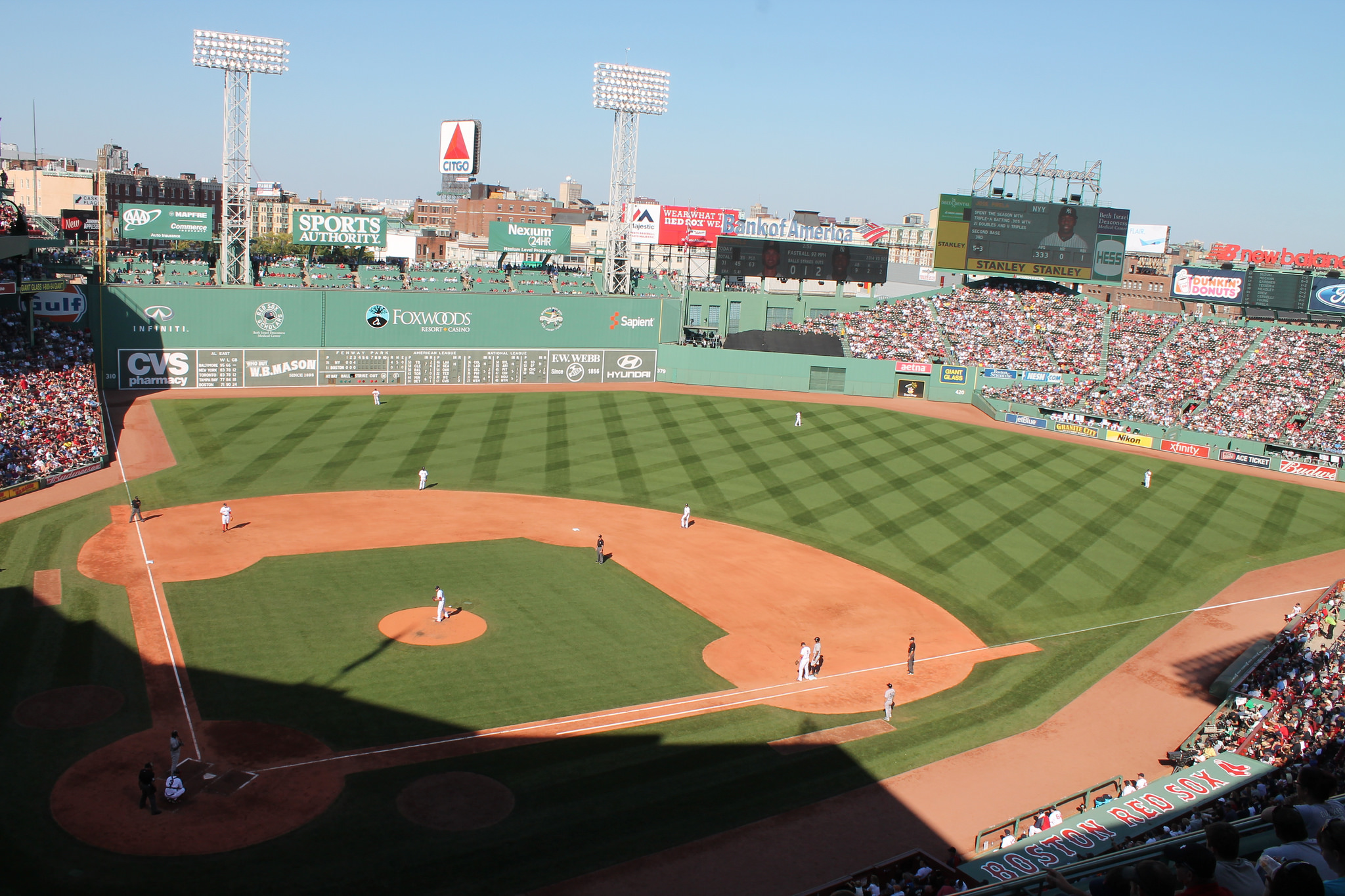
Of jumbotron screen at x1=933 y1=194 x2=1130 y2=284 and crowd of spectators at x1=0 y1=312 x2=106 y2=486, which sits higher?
jumbotron screen at x1=933 y1=194 x2=1130 y2=284

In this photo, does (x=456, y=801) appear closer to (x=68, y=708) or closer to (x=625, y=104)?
(x=68, y=708)

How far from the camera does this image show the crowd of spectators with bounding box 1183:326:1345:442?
56562mm

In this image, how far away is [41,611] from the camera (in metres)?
26.6

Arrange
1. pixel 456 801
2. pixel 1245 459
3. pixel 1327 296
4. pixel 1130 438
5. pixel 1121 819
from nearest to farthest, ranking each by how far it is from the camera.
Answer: pixel 1121 819, pixel 456 801, pixel 1245 459, pixel 1130 438, pixel 1327 296

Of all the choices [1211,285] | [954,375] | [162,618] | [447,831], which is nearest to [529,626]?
[447,831]

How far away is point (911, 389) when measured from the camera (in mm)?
67250

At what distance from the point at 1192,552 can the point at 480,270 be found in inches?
2050

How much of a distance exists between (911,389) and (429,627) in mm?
47158

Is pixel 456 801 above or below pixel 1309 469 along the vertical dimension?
below

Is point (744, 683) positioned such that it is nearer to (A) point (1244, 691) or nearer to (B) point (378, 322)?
(A) point (1244, 691)

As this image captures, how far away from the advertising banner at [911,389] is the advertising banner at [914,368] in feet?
2.20

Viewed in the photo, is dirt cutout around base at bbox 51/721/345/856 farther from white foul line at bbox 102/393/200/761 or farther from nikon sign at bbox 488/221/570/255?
nikon sign at bbox 488/221/570/255

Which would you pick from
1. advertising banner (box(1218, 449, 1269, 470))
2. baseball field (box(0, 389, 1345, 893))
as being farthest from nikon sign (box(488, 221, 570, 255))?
advertising banner (box(1218, 449, 1269, 470))

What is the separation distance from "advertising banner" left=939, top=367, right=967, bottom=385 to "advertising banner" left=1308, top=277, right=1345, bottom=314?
24360 millimetres
